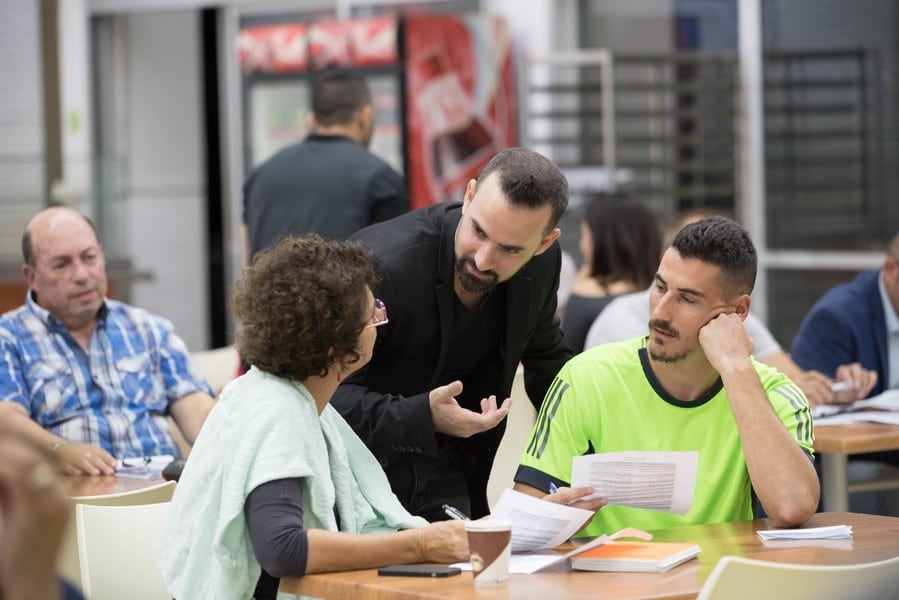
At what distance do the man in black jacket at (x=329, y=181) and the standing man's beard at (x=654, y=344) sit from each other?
2344 millimetres

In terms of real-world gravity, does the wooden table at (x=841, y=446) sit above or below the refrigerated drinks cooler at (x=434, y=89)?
below

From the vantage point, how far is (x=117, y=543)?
9.68 ft

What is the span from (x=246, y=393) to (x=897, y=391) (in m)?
2.84

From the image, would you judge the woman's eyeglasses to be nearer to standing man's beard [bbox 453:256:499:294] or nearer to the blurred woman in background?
standing man's beard [bbox 453:256:499:294]

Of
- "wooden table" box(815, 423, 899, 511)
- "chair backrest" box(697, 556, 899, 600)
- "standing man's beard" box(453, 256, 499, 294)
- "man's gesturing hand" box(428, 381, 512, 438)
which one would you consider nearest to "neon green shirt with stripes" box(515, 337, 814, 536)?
"man's gesturing hand" box(428, 381, 512, 438)

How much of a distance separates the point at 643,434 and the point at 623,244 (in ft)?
8.56

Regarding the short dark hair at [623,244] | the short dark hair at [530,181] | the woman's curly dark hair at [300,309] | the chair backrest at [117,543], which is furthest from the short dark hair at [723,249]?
the short dark hair at [623,244]

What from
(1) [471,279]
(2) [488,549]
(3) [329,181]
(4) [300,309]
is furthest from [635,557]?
(3) [329,181]

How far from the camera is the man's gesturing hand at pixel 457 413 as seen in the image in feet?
9.18

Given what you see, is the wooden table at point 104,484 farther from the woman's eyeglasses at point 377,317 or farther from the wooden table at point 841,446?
the wooden table at point 841,446

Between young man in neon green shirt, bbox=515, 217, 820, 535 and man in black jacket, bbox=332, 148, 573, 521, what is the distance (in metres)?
0.19

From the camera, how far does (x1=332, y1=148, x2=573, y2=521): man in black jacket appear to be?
2.91 meters

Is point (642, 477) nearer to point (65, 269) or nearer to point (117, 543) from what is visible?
point (117, 543)

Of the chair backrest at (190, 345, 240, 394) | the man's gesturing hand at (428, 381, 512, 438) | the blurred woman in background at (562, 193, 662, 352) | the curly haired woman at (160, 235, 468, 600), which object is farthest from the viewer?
the blurred woman in background at (562, 193, 662, 352)
